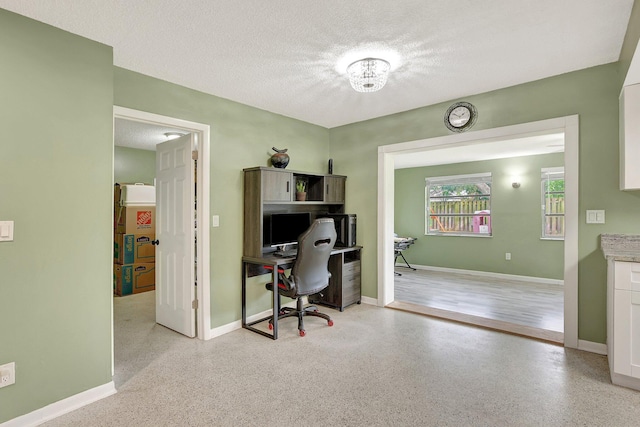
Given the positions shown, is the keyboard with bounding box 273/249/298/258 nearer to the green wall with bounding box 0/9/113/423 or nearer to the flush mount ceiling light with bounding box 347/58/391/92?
the green wall with bounding box 0/9/113/423

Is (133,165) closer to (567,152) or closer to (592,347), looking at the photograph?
(567,152)

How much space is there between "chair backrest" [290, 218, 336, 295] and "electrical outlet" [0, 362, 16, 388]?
78.4 inches

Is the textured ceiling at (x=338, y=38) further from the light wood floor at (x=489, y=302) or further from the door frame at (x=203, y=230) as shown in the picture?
the light wood floor at (x=489, y=302)

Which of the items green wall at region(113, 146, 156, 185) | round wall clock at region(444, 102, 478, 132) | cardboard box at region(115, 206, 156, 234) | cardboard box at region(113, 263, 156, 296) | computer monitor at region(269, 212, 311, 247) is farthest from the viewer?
green wall at region(113, 146, 156, 185)

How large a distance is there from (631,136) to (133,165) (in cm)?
642

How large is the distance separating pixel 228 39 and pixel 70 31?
3.24 feet

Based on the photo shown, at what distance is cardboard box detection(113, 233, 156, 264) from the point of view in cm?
488

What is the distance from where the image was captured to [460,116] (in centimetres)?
340

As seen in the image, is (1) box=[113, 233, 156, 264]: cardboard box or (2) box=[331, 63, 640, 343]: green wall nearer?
(2) box=[331, 63, 640, 343]: green wall

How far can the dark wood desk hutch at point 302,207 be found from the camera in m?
3.32

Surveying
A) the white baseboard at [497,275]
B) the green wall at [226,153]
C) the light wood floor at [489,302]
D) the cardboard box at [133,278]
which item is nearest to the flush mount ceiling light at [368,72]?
the green wall at [226,153]

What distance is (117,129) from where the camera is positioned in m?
4.27

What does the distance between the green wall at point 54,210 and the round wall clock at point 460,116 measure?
10.3 ft

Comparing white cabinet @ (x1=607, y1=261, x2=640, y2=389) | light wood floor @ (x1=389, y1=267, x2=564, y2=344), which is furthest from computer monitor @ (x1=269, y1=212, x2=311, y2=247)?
white cabinet @ (x1=607, y1=261, x2=640, y2=389)
